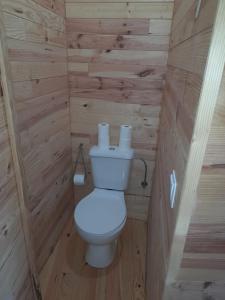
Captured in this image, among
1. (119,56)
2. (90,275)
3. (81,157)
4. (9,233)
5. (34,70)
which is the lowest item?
(90,275)

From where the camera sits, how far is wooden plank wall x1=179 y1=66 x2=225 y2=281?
59 cm

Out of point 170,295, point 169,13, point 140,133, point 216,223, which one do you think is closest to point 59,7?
point 169,13

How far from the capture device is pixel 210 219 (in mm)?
705

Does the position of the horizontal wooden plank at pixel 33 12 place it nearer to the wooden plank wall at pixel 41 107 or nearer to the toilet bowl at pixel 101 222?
the wooden plank wall at pixel 41 107

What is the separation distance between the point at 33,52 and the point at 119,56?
69 centimetres

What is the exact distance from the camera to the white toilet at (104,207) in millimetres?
1472

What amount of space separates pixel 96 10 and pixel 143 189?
61.7 inches

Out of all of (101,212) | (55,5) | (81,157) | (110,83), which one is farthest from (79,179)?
(55,5)

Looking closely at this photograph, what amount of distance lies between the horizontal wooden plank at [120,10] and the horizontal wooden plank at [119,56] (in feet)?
0.78

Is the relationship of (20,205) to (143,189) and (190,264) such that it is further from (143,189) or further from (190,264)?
(143,189)

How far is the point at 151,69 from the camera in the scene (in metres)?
1.67

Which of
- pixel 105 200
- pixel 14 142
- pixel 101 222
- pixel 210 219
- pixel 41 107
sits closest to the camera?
pixel 210 219

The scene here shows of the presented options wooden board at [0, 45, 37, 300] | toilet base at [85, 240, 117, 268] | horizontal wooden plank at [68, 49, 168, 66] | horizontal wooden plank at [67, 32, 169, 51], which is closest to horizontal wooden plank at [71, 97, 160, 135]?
horizontal wooden plank at [68, 49, 168, 66]

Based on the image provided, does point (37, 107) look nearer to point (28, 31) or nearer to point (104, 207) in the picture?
point (28, 31)
